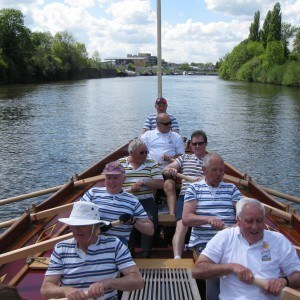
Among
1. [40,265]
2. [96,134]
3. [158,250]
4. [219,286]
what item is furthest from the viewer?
[96,134]

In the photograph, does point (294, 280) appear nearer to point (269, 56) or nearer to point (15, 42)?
point (269, 56)

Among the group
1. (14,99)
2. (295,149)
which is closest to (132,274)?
(295,149)

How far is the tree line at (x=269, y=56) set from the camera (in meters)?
51.8

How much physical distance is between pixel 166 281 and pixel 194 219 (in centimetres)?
61

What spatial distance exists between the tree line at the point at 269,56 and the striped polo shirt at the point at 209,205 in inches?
1859

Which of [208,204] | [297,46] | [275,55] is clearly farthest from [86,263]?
[275,55]

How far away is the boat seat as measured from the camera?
10.8 feet

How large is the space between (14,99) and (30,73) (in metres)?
25.4

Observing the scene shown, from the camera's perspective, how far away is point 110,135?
19.1m

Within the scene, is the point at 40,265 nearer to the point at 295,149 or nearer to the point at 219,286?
the point at 219,286

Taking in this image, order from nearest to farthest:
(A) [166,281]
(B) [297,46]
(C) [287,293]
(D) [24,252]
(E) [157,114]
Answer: (C) [287,293] < (A) [166,281] < (D) [24,252] < (E) [157,114] < (B) [297,46]

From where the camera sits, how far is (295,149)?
52.2ft

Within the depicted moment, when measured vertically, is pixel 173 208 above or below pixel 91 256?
below

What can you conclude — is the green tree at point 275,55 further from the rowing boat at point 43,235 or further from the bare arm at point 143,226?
the bare arm at point 143,226
